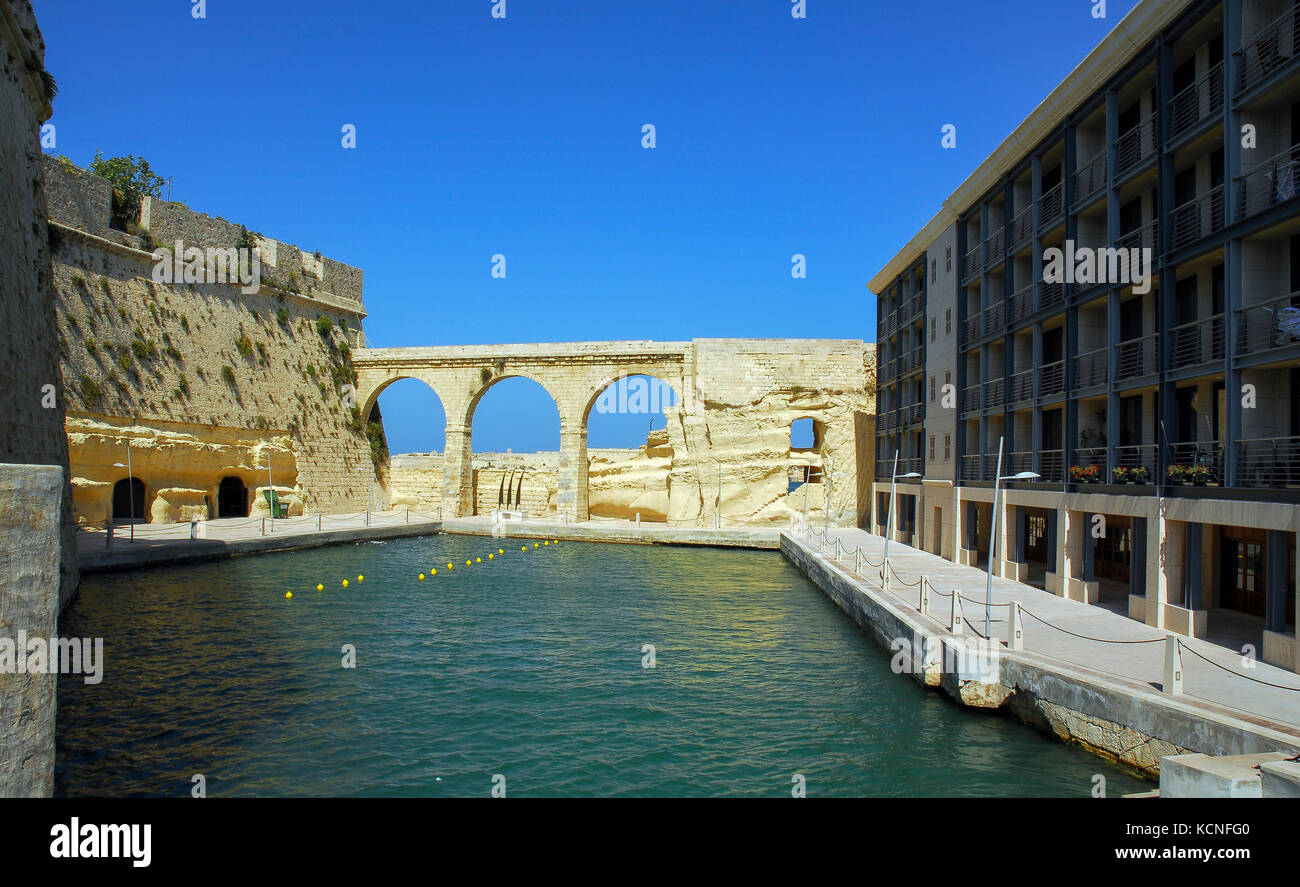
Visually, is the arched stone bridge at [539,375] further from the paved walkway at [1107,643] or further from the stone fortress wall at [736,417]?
the paved walkway at [1107,643]

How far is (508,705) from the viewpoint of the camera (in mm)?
11227

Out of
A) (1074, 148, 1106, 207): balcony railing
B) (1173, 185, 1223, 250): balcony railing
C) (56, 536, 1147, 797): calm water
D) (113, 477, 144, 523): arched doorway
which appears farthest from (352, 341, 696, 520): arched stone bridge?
(1173, 185, 1223, 250): balcony railing

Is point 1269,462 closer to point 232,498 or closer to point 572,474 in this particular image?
point 572,474

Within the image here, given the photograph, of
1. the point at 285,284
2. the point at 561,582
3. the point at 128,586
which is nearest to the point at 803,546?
the point at 561,582

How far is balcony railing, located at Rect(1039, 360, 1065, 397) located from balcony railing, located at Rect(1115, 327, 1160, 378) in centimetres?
172

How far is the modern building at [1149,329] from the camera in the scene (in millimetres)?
11164

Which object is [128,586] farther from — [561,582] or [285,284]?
[285,284]

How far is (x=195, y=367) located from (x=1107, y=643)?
31789 mm

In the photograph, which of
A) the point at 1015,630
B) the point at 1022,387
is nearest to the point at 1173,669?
the point at 1015,630

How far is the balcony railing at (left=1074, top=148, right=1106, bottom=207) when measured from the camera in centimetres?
1524

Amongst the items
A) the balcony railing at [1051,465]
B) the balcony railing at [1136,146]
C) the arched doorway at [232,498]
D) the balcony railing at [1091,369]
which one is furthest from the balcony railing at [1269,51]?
the arched doorway at [232,498]

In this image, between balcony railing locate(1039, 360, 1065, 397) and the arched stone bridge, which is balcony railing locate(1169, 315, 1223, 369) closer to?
balcony railing locate(1039, 360, 1065, 397)
